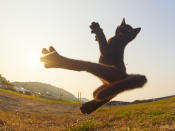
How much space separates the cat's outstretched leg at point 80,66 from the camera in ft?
5.70

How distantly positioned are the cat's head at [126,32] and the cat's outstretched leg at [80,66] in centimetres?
26

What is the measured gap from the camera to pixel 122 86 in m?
1.78

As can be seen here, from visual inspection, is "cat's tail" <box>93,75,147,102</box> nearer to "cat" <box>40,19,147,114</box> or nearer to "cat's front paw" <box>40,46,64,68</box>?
"cat" <box>40,19,147,114</box>

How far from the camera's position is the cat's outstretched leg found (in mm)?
1738

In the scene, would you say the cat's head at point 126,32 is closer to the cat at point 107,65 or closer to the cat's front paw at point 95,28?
the cat at point 107,65

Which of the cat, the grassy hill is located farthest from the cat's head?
the grassy hill

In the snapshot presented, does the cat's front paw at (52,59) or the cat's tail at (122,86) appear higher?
the cat's front paw at (52,59)

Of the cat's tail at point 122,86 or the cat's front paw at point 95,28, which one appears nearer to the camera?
the cat's tail at point 122,86

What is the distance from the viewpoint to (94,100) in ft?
6.53

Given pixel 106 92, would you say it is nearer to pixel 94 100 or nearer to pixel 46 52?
pixel 94 100

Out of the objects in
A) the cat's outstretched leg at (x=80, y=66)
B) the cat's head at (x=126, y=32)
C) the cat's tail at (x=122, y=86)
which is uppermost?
the cat's head at (x=126, y=32)

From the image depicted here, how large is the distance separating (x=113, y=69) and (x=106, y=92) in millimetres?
166

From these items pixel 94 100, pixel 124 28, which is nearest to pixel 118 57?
pixel 124 28

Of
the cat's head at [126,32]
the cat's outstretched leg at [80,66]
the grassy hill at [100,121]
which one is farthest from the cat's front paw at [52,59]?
the grassy hill at [100,121]
